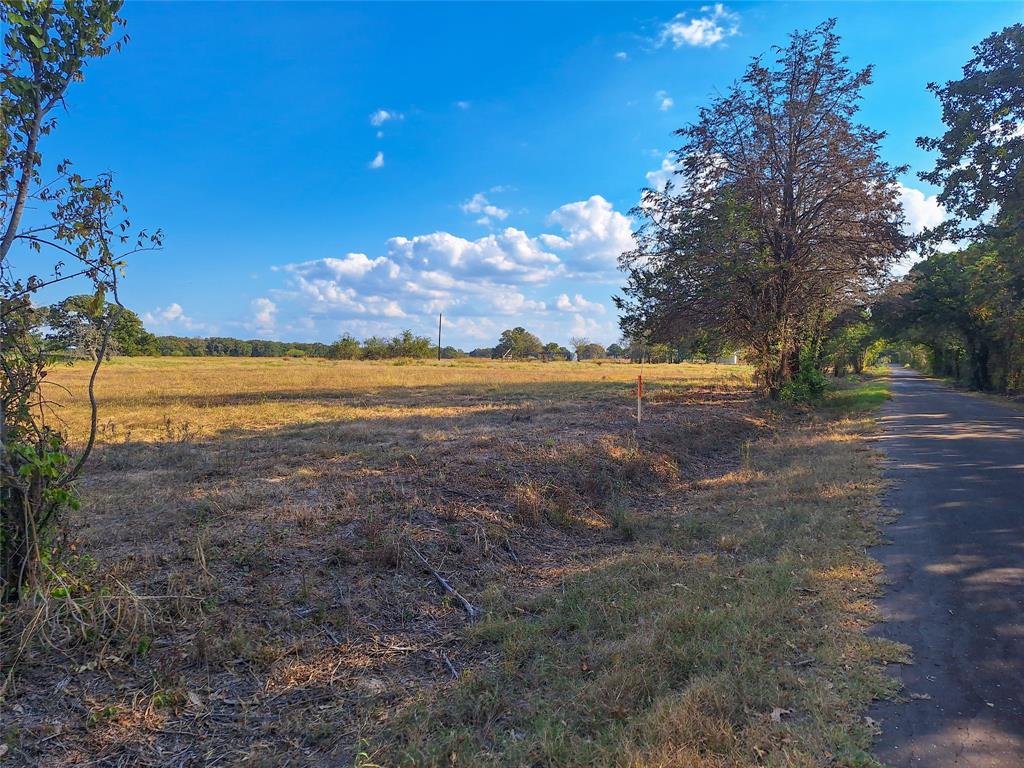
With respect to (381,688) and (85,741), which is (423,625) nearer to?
(381,688)

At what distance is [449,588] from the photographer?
219 inches

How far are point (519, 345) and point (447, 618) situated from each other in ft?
436

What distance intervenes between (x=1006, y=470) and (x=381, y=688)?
1154 cm

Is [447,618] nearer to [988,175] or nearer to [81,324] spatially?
[81,324]

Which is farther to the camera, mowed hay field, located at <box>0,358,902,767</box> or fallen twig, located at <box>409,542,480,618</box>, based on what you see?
fallen twig, located at <box>409,542,480,618</box>

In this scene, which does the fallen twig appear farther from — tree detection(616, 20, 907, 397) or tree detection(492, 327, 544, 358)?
tree detection(492, 327, 544, 358)

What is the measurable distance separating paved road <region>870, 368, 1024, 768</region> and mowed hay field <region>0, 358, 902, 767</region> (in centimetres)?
25

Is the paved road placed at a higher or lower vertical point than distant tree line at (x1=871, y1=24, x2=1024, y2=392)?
lower

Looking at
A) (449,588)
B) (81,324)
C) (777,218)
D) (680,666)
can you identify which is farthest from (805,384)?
(81,324)

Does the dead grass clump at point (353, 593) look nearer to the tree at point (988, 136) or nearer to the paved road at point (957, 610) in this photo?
the paved road at point (957, 610)

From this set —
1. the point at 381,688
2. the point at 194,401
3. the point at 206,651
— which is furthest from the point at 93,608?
the point at 194,401

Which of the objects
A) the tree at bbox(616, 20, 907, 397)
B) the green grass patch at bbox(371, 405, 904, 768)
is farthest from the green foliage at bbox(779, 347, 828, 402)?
the green grass patch at bbox(371, 405, 904, 768)

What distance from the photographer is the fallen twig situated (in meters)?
5.27

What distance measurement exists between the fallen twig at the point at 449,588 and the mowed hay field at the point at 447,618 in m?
0.03
